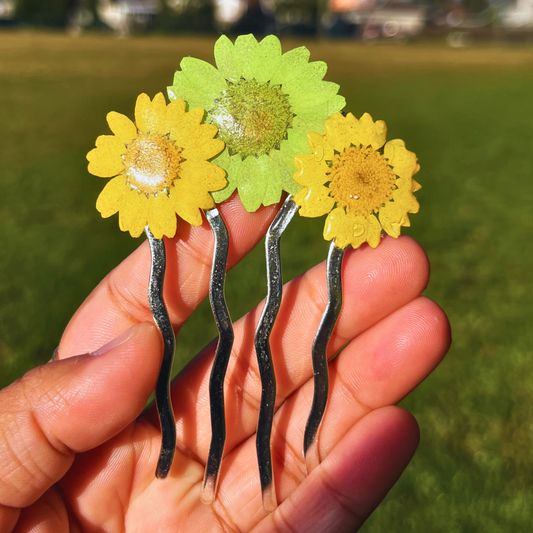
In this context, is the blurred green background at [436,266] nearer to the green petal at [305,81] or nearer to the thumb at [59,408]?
the thumb at [59,408]

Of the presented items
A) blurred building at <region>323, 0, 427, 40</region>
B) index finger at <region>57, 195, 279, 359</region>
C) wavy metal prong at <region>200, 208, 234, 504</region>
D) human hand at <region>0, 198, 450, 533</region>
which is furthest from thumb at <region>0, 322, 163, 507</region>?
blurred building at <region>323, 0, 427, 40</region>

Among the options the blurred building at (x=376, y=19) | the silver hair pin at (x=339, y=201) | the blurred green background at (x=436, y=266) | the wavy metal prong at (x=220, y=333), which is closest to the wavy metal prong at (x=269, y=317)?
the silver hair pin at (x=339, y=201)

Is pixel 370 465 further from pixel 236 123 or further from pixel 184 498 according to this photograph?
pixel 236 123

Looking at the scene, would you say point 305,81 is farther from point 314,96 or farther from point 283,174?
point 283,174

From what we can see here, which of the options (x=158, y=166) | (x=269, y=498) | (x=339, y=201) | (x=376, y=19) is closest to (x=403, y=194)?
(x=339, y=201)

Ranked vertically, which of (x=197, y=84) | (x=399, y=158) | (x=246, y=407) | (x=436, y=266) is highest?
(x=197, y=84)

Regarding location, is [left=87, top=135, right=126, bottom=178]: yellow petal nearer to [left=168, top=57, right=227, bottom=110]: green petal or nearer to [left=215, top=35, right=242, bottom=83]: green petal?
[left=168, top=57, right=227, bottom=110]: green petal
